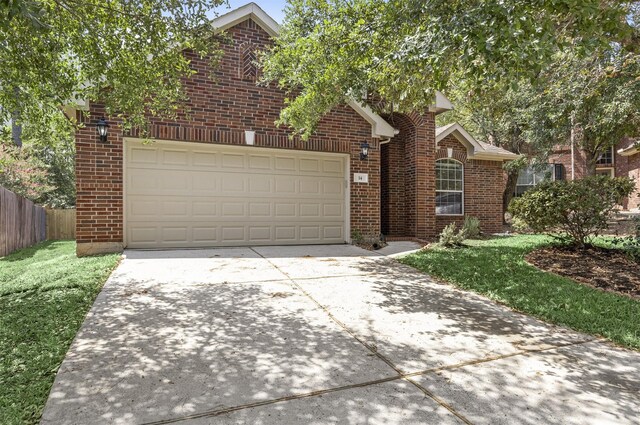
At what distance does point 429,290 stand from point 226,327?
111 inches

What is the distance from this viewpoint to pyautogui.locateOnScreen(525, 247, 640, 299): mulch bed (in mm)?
5066

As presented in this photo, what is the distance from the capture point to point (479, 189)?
→ 12.9 metres

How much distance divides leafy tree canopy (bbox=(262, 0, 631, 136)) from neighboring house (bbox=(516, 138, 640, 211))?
17877 mm

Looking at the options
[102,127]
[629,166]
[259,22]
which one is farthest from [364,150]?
[629,166]

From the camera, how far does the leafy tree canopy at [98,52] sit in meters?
4.43

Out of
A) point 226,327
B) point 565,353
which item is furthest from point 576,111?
point 226,327

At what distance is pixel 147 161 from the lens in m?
7.92

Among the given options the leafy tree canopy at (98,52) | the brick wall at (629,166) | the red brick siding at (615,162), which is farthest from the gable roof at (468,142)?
the brick wall at (629,166)

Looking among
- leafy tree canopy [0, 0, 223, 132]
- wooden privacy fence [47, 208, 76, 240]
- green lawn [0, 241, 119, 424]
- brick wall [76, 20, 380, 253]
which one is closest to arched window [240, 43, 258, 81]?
brick wall [76, 20, 380, 253]

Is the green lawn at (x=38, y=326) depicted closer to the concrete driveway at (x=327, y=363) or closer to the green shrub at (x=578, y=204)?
the concrete driveway at (x=327, y=363)

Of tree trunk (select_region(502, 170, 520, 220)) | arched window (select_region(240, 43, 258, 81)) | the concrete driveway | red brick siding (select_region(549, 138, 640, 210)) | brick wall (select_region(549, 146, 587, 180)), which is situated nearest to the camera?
the concrete driveway

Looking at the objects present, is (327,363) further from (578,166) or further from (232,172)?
(578,166)

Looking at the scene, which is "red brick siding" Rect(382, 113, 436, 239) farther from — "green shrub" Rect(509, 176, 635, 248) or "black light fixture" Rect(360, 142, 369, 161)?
"green shrub" Rect(509, 176, 635, 248)

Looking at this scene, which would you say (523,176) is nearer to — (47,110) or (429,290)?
(429,290)
